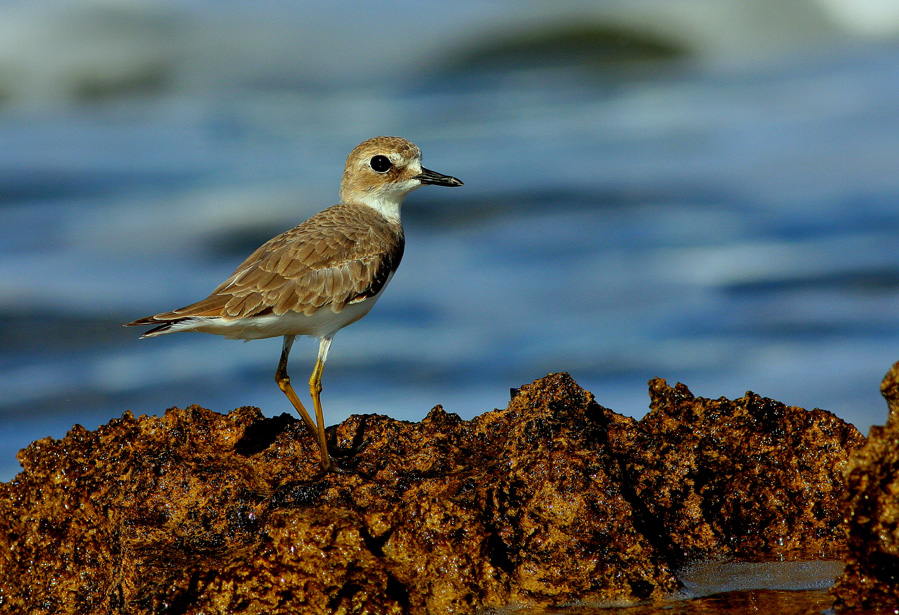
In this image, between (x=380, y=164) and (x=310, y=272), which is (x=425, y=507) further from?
(x=380, y=164)

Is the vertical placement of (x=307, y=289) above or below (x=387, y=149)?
below

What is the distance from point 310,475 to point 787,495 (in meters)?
2.45

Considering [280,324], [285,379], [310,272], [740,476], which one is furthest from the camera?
[285,379]

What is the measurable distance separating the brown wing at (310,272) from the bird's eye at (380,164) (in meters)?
0.64

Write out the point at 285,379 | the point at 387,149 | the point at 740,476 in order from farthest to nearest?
the point at 387,149, the point at 285,379, the point at 740,476

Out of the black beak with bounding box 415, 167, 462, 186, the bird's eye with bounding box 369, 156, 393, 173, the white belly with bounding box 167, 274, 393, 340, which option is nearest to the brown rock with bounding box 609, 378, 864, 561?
the white belly with bounding box 167, 274, 393, 340

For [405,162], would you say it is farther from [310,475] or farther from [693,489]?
[693,489]

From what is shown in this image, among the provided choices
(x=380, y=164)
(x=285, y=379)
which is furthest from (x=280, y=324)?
(x=380, y=164)

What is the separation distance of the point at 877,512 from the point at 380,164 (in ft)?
15.4

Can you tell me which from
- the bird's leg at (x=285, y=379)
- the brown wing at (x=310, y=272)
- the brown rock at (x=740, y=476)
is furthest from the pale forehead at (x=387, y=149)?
the brown rock at (x=740, y=476)

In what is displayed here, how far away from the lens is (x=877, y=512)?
141 inches

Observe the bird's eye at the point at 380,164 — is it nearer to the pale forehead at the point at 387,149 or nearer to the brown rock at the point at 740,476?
the pale forehead at the point at 387,149

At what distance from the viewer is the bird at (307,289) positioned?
5.81 m

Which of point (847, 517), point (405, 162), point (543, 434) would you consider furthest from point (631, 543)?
point (405, 162)
